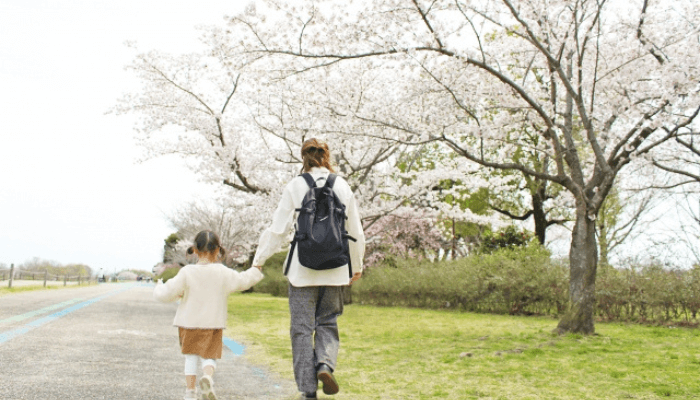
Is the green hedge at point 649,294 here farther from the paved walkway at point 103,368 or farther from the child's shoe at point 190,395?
the child's shoe at point 190,395

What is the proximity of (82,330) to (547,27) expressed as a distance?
309 inches

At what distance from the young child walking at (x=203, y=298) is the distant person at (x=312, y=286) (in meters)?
0.26

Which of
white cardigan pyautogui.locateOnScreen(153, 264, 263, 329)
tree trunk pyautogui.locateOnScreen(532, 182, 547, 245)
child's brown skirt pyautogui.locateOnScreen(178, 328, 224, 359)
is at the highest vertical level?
tree trunk pyautogui.locateOnScreen(532, 182, 547, 245)

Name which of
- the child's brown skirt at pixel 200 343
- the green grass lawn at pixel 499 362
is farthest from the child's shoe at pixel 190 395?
the green grass lawn at pixel 499 362

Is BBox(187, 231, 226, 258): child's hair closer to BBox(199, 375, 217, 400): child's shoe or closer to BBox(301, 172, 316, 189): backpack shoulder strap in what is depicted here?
BBox(301, 172, 316, 189): backpack shoulder strap

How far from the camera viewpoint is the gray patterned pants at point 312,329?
141 inches

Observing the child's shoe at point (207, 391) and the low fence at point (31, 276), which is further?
the low fence at point (31, 276)

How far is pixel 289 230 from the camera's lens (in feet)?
12.5

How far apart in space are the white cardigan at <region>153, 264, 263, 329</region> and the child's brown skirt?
4 centimetres

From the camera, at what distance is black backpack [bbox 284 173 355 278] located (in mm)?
3529

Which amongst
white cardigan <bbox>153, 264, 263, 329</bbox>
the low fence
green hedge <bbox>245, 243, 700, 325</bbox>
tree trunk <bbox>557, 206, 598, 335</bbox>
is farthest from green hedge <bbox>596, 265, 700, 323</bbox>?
Result: the low fence

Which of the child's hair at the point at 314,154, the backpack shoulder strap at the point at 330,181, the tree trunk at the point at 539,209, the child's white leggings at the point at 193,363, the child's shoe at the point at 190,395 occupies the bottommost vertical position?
the child's shoe at the point at 190,395

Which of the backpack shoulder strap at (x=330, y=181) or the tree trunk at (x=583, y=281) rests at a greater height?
the backpack shoulder strap at (x=330, y=181)

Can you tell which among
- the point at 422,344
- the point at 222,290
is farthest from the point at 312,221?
the point at 422,344
